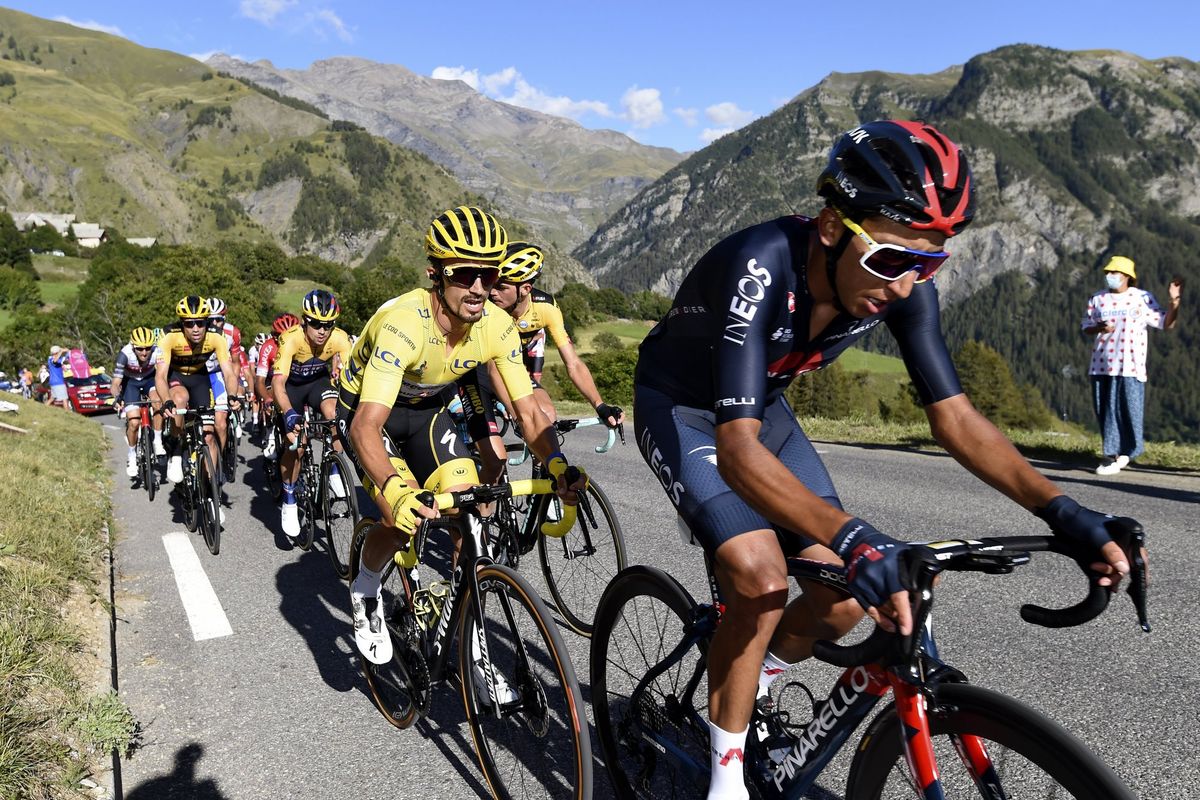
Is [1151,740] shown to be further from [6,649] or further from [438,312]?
[6,649]

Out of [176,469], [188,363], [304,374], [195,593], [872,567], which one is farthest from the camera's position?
[188,363]

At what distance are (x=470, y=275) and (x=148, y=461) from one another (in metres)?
8.38

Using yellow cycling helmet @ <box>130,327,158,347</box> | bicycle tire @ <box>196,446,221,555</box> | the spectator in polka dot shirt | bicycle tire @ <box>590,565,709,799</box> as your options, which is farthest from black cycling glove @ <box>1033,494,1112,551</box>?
yellow cycling helmet @ <box>130,327,158,347</box>

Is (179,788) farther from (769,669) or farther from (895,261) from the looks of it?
(895,261)

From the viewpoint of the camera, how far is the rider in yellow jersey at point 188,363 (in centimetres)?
867

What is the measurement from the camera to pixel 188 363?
958 cm

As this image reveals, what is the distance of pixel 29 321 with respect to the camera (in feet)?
249

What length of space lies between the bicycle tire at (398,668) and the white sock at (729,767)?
162 centimetres

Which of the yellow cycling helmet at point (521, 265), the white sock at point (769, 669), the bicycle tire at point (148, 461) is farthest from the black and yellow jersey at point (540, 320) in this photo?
the bicycle tire at point (148, 461)

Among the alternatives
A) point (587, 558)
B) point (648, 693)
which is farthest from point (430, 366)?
point (648, 693)

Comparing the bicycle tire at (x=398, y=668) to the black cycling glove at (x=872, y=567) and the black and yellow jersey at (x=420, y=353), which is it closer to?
the black and yellow jersey at (x=420, y=353)

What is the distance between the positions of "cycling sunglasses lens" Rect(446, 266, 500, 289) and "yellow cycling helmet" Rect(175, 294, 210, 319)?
5954 mm

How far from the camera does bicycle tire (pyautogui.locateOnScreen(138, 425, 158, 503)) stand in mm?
10312

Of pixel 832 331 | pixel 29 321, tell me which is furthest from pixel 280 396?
pixel 29 321
